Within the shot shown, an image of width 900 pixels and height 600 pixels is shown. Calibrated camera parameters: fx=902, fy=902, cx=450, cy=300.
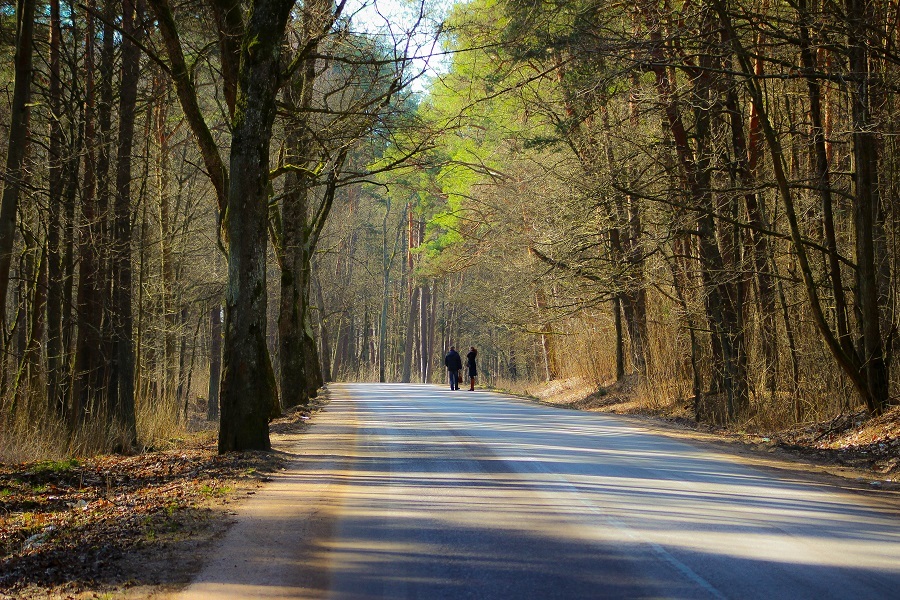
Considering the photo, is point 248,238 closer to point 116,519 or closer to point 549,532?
point 116,519

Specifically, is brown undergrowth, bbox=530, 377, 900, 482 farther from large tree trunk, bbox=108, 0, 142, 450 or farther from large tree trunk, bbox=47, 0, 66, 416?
large tree trunk, bbox=47, 0, 66, 416

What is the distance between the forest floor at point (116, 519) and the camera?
6203mm

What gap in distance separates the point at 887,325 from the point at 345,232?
44138mm

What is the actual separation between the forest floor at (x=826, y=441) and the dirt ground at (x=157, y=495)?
0.08 feet

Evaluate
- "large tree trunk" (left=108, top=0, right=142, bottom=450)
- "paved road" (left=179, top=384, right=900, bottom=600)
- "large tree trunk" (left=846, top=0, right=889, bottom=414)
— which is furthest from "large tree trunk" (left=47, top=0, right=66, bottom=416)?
"large tree trunk" (left=846, top=0, right=889, bottom=414)

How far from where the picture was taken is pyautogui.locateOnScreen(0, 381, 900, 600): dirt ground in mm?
6356

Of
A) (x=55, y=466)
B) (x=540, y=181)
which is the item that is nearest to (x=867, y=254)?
(x=55, y=466)

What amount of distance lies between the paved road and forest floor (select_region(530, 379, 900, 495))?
1237mm

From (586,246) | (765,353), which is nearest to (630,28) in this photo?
(586,246)

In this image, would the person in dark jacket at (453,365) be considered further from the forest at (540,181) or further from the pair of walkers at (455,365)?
the forest at (540,181)

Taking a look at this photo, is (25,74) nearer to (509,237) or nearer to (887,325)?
(887,325)

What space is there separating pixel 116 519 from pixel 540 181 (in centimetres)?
2010

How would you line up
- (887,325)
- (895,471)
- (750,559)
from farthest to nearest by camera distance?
(887,325), (895,471), (750,559)

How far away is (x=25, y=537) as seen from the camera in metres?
7.96
